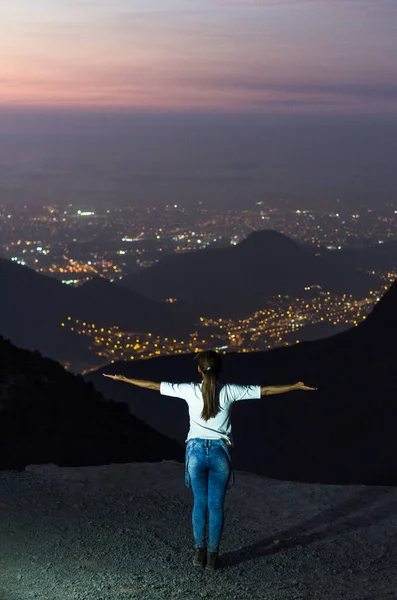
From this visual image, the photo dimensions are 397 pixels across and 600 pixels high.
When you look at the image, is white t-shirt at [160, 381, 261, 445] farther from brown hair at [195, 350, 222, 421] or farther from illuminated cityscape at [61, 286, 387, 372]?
illuminated cityscape at [61, 286, 387, 372]

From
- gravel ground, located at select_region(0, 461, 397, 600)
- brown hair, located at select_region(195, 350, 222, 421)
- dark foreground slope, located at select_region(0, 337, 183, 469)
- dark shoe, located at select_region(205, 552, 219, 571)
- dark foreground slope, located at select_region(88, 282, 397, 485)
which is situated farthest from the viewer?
dark foreground slope, located at select_region(88, 282, 397, 485)

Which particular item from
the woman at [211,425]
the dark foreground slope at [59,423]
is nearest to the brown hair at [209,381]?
the woman at [211,425]

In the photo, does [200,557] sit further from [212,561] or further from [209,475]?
[209,475]

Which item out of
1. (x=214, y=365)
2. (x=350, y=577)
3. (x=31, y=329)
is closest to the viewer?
(x=214, y=365)

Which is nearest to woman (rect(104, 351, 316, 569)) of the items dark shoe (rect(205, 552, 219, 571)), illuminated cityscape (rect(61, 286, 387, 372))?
dark shoe (rect(205, 552, 219, 571))

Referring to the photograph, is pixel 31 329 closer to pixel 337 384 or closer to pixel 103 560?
pixel 337 384

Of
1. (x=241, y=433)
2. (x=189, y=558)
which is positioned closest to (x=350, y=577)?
(x=189, y=558)
